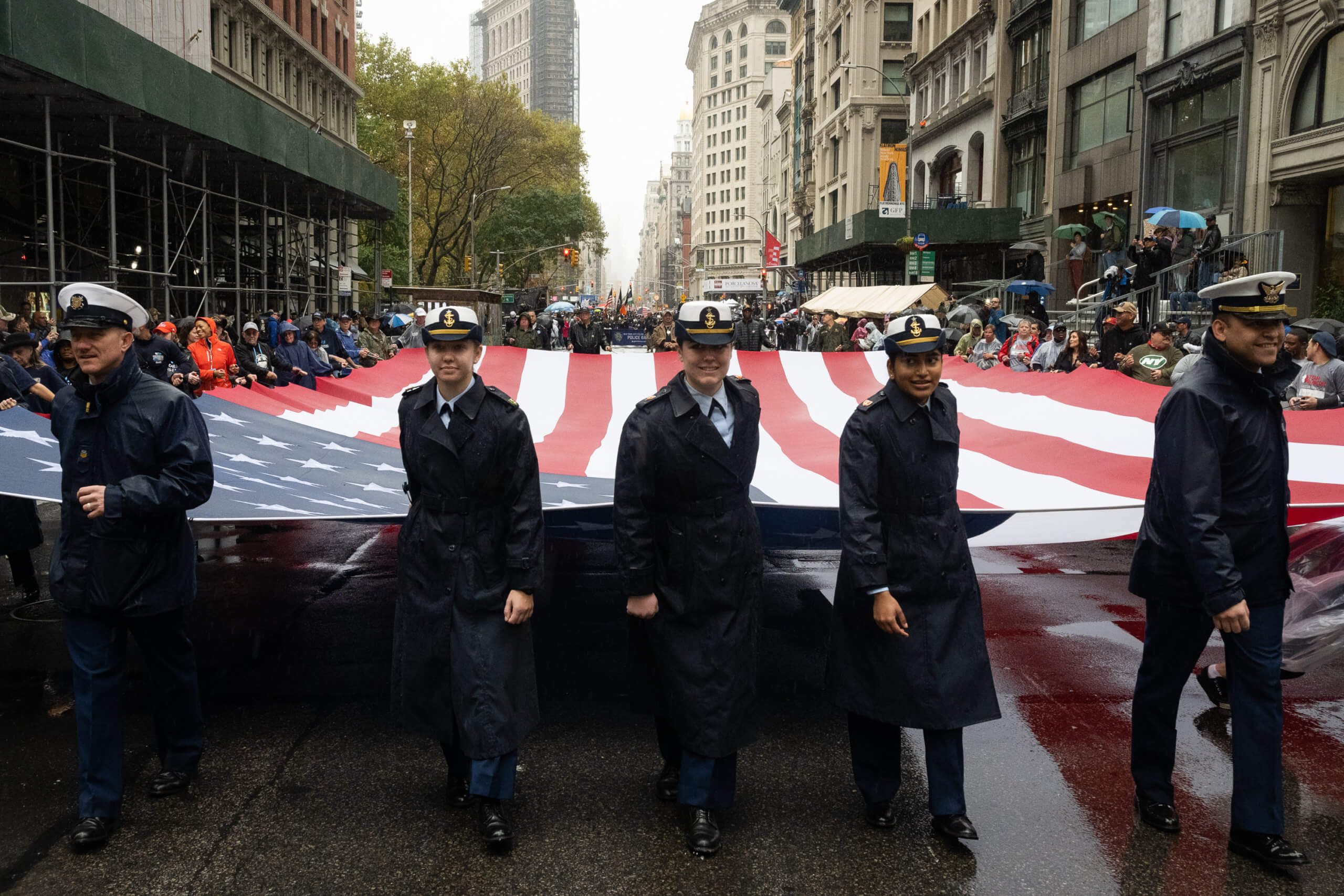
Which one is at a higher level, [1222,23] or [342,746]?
[1222,23]

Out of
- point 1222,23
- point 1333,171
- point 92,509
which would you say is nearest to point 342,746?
point 92,509

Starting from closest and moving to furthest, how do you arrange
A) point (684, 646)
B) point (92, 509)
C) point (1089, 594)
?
point (92, 509) → point (684, 646) → point (1089, 594)

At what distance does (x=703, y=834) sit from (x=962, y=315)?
2233 centimetres

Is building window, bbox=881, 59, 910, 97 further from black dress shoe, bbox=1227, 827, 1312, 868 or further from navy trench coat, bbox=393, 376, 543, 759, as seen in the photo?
black dress shoe, bbox=1227, 827, 1312, 868

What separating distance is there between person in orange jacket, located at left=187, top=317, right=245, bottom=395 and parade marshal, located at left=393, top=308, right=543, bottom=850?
9978 millimetres

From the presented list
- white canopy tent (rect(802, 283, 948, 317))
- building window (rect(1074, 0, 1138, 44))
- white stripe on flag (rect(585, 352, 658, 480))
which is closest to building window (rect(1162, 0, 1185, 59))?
building window (rect(1074, 0, 1138, 44))

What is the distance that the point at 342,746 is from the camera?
5.23 meters

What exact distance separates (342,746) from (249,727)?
57cm

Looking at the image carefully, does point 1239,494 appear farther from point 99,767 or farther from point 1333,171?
point 1333,171

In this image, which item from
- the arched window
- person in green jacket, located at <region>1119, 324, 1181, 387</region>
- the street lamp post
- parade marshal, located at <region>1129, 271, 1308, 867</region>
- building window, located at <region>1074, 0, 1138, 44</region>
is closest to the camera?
parade marshal, located at <region>1129, 271, 1308, 867</region>

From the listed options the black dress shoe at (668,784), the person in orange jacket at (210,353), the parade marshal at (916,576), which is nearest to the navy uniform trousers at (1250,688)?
the parade marshal at (916,576)

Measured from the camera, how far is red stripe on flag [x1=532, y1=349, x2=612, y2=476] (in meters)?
7.58

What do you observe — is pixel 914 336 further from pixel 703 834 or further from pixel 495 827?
pixel 495 827

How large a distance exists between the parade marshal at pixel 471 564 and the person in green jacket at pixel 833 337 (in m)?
24.1
